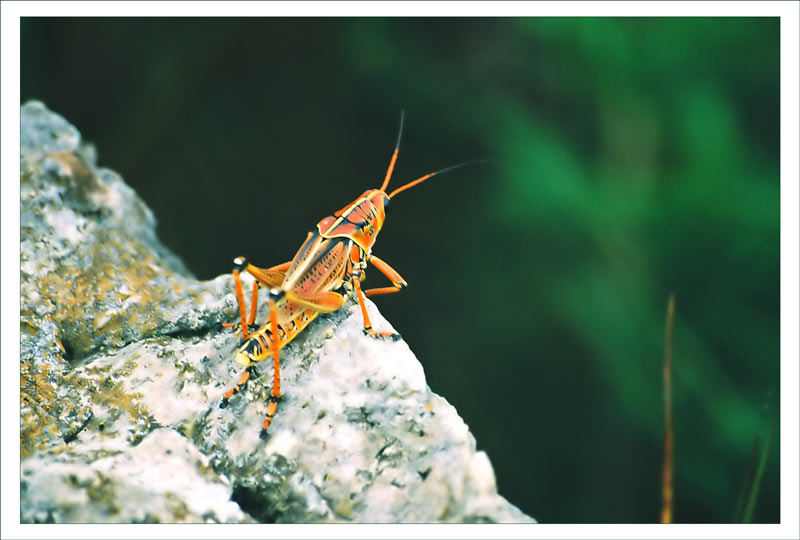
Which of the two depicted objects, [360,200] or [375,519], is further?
[360,200]

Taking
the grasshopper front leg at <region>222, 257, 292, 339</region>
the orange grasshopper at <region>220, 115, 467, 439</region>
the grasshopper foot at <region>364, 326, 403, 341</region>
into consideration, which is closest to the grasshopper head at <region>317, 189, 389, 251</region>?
the orange grasshopper at <region>220, 115, 467, 439</region>

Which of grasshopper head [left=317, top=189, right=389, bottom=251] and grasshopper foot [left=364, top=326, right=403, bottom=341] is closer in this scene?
grasshopper foot [left=364, top=326, right=403, bottom=341]

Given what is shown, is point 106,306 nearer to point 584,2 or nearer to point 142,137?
point 142,137

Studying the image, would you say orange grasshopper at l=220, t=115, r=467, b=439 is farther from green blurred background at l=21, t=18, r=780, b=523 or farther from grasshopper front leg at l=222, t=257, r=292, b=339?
green blurred background at l=21, t=18, r=780, b=523

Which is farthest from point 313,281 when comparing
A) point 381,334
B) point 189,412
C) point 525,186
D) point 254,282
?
point 525,186

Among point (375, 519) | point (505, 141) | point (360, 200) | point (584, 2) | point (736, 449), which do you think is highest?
point (584, 2)

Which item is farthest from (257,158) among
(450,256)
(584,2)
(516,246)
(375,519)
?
(375,519)

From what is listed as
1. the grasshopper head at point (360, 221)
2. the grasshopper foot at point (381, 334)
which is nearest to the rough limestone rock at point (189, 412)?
the grasshopper foot at point (381, 334)
